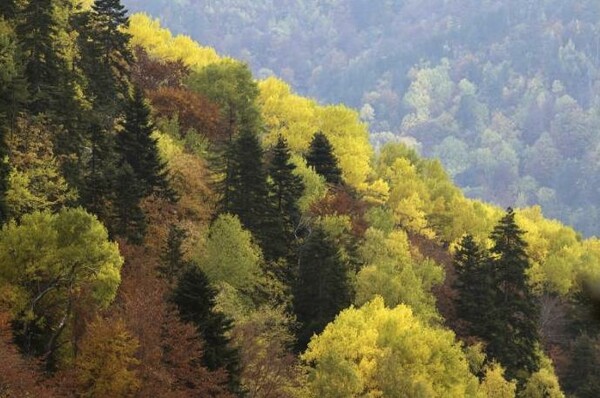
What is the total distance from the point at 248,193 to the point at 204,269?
12038 mm

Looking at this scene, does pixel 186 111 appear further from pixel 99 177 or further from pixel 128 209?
pixel 128 209

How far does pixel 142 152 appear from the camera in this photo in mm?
62906

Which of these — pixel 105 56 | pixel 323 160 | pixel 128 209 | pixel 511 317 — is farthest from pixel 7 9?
pixel 511 317

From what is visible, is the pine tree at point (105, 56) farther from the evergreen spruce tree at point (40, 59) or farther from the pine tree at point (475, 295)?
the pine tree at point (475, 295)

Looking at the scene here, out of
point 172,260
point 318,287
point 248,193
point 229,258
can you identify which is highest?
point 248,193

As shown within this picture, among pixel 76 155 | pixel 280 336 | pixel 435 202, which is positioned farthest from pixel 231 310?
pixel 435 202

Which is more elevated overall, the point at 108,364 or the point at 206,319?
the point at 206,319

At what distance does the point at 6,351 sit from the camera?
34.3 meters

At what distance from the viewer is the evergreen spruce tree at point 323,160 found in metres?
95.1

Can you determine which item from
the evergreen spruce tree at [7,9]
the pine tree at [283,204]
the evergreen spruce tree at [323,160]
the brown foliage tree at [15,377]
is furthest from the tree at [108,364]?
the evergreen spruce tree at [323,160]

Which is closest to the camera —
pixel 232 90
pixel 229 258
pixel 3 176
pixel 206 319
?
pixel 206 319

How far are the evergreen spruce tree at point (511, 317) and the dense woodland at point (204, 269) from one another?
19 cm

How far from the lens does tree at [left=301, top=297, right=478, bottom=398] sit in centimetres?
5072

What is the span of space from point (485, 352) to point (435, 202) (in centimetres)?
4981
